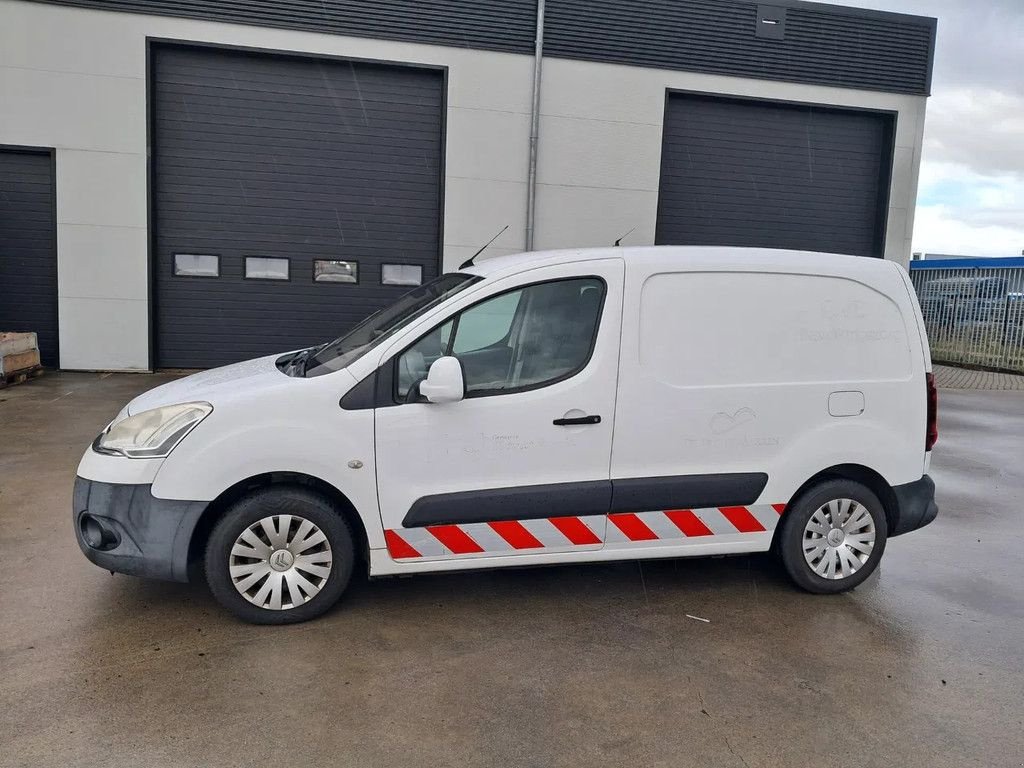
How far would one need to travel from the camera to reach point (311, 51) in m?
12.0

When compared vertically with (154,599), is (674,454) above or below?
above

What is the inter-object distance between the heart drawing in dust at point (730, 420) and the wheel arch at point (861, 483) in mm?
511

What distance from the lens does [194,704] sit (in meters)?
3.13

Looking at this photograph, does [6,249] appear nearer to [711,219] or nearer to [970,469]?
[711,219]

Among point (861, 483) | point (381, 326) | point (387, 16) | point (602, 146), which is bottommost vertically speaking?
point (861, 483)

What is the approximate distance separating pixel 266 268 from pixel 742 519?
9.85m

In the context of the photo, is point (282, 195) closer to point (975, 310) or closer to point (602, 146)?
point (602, 146)

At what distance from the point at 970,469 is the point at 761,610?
15.6ft

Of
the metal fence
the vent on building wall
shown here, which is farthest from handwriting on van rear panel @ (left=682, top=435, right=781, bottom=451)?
the metal fence

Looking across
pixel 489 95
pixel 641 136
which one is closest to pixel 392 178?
pixel 489 95

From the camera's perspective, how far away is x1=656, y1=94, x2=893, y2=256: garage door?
535 inches

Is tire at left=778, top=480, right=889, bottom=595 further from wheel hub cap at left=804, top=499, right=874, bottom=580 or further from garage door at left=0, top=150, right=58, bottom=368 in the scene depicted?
garage door at left=0, top=150, right=58, bottom=368

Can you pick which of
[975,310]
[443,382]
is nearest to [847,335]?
[443,382]

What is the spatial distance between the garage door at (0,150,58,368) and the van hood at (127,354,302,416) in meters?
9.24
